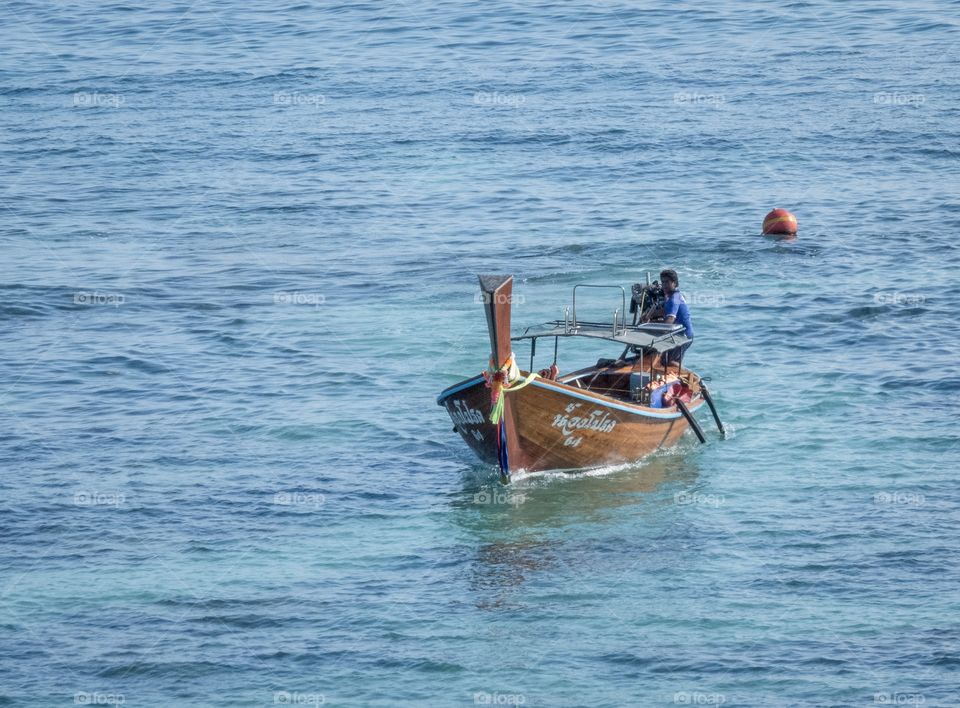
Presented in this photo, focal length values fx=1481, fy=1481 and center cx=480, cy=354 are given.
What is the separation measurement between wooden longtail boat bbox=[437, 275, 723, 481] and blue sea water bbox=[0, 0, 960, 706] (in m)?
0.56

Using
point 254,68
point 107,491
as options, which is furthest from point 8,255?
point 254,68

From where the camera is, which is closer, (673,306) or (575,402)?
(575,402)

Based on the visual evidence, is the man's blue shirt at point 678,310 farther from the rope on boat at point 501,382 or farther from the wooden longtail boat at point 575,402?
the rope on boat at point 501,382

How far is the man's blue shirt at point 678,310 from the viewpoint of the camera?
1033 inches

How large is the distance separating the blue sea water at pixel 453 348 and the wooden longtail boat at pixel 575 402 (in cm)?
56

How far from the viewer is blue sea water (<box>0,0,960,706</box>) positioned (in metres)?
19.9

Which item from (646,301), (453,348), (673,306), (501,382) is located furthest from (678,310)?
(453,348)

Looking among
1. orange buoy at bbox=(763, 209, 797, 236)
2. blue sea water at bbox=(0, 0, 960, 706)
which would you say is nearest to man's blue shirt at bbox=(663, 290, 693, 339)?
blue sea water at bbox=(0, 0, 960, 706)

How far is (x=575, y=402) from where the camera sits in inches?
928

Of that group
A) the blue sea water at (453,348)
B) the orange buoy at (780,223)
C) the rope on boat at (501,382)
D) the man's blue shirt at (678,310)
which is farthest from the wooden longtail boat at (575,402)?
the orange buoy at (780,223)

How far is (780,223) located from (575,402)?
17.0m

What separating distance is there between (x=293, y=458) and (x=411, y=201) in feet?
60.3

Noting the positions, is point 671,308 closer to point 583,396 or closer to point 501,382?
point 583,396

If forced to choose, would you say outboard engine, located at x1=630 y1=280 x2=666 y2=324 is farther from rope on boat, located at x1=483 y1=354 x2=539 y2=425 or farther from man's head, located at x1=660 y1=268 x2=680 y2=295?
rope on boat, located at x1=483 y1=354 x2=539 y2=425
